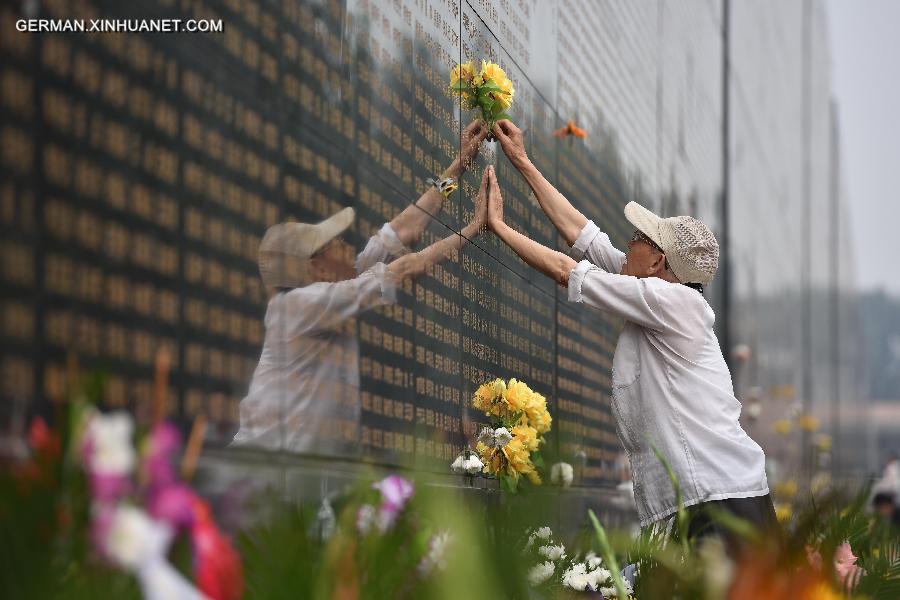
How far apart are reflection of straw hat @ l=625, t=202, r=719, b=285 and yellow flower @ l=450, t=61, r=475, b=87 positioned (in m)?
0.66

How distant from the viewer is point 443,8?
4.14 metres

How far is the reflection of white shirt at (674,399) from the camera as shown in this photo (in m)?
3.74

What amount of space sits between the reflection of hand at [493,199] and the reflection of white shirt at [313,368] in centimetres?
104

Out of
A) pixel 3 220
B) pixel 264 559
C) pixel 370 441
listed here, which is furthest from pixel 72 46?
pixel 370 441

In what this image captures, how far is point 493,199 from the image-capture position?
452 cm

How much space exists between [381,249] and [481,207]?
Result: 1111 millimetres

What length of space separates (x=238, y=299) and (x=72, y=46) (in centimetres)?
59

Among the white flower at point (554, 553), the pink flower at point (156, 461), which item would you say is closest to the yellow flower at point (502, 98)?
the white flower at point (554, 553)

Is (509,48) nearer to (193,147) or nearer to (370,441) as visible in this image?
(370,441)

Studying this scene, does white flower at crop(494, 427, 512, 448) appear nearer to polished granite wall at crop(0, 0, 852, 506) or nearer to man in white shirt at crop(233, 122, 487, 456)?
polished granite wall at crop(0, 0, 852, 506)

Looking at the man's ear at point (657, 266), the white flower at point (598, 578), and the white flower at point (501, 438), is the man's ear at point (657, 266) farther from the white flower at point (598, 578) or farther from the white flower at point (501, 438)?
the white flower at point (598, 578)

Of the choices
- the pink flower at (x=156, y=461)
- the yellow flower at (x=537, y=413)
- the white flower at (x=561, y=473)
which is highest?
the yellow flower at (x=537, y=413)

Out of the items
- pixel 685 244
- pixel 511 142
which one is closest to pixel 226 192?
pixel 685 244

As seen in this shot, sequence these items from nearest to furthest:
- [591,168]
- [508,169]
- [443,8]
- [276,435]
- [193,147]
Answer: [193,147] → [276,435] → [443,8] → [508,169] → [591,168]
